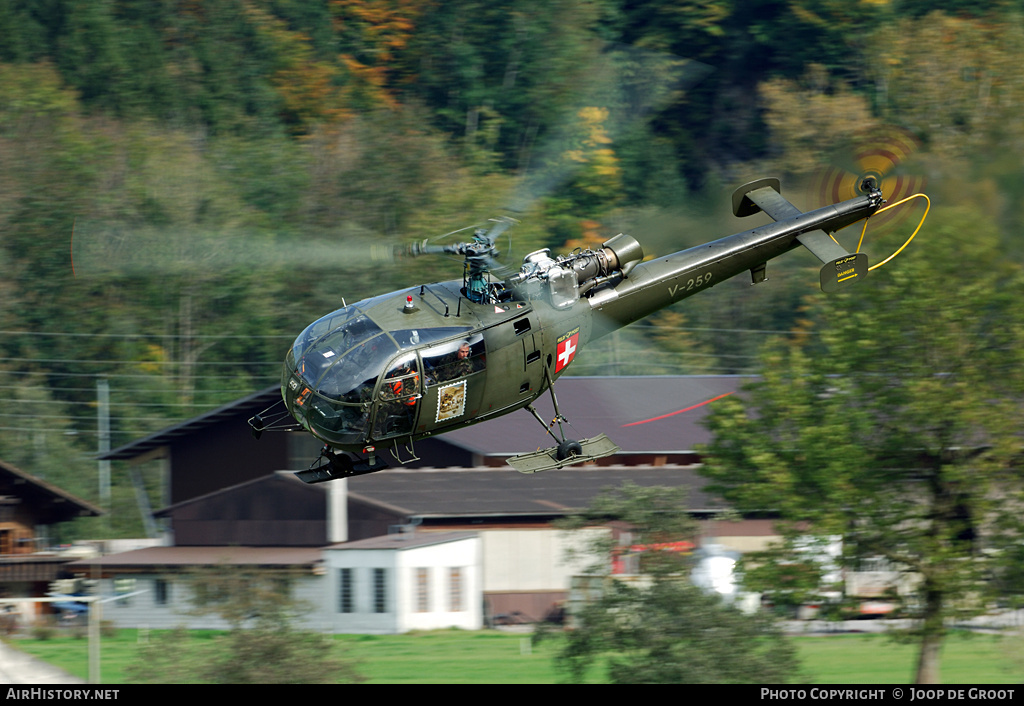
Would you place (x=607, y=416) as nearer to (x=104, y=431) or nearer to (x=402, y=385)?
(x=402, y=385)

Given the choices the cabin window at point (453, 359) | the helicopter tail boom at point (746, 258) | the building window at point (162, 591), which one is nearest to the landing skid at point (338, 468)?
the cabin window at point (453, 359)

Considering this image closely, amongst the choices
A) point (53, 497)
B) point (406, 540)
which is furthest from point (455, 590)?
point (53, 497)

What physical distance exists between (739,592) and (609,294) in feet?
47.9

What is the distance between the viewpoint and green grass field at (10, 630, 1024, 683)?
36906 mm

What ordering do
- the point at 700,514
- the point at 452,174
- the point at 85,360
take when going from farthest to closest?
the point at 452,174 < the point at 85,360 < the point at 700,514

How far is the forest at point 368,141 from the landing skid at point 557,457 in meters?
24.3

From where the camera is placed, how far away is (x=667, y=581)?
109 ft

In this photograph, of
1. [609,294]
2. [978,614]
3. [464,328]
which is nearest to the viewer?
[464,328]

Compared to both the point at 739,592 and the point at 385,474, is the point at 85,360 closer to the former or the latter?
the point at 385,474

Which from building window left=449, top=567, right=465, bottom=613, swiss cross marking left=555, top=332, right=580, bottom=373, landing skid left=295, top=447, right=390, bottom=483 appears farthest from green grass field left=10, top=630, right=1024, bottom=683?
swiss cross marking left=555, top=332, right=580, bottom=373

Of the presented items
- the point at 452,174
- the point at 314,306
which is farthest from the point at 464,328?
the point at 452,174

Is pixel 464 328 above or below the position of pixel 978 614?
above

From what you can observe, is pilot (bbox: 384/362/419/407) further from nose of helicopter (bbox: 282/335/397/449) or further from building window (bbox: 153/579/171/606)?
building window (bbox: 153/579/171/606)
